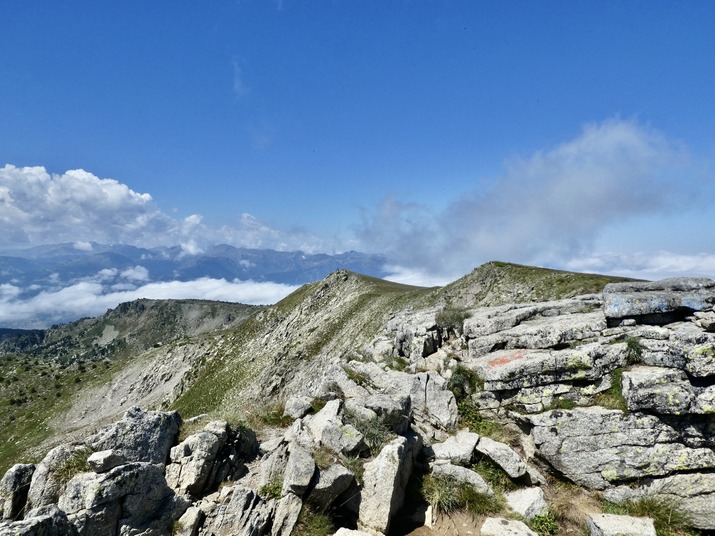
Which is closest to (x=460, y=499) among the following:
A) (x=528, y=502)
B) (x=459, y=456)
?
(x=459, y=456)

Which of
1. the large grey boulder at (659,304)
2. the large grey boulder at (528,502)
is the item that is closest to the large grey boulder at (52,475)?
→ the large grey boulder at (528,502)

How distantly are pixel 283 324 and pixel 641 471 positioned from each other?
86.1m

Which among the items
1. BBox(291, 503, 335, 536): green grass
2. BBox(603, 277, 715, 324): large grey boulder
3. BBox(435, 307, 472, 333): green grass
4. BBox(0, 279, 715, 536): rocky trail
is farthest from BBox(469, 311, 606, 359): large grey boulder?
BBox(291, 503, 335, 536): green grass

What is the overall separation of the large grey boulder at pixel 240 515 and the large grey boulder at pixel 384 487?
282 centimetres

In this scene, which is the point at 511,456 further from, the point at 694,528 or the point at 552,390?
the point at 694,528

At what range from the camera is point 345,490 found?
1103cm

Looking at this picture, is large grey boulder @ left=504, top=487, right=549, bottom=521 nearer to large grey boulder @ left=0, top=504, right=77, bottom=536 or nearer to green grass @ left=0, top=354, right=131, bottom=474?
large grey boulder @ left=0, top=504, right=77, bottom=536

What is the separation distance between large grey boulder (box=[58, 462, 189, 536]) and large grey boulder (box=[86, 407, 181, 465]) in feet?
4.89

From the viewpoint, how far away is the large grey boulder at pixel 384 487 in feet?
35.4

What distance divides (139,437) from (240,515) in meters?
4.39

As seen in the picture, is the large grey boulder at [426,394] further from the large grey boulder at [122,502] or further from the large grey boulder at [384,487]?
the large grey boulder at [122,502]

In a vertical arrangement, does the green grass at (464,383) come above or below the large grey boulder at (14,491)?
above

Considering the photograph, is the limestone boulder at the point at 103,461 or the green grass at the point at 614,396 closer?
the limestone boulder at the point at 103,461

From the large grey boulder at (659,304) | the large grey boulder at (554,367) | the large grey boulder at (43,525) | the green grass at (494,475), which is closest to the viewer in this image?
the large grey boulder at (43,525)
